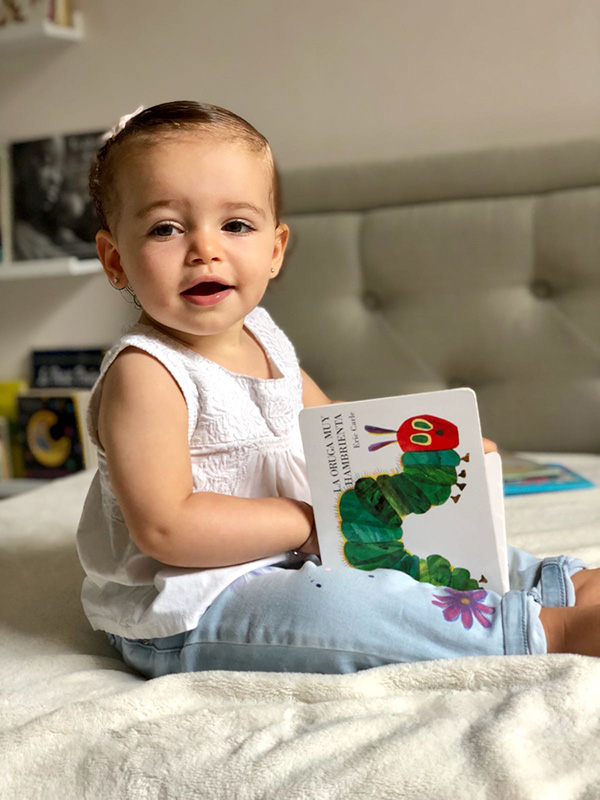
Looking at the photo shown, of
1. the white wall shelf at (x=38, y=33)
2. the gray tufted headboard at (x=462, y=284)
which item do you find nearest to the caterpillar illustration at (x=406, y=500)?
the gray tufted headboard at (x=462, y=284)

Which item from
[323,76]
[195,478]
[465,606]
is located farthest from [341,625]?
[323,76]

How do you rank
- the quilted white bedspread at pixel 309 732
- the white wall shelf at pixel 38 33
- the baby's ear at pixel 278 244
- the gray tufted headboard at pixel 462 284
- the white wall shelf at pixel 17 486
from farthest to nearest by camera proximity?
the white wall shelf at pixel 17 486 < the white wall shelf at pixel 38 33 < the gray tufted headboard at pixel 462 284 < the baby's ear at pixel 278 244 < the quilted white bedspread at pixel 309 732

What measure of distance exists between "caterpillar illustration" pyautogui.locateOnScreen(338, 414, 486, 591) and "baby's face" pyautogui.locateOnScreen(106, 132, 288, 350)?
0.21 meters

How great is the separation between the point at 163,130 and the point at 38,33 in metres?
→ 1.40

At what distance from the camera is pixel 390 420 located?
878mm

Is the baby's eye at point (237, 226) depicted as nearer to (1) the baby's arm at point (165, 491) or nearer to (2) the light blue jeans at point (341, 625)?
(1) the baby's arm at point (165, 491)

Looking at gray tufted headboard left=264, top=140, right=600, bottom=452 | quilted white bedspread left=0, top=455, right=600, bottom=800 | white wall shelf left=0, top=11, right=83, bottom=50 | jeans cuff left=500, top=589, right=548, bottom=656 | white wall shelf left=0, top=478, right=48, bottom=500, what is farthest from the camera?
white wall shelf left=0, top=478, right=48, bottom=500

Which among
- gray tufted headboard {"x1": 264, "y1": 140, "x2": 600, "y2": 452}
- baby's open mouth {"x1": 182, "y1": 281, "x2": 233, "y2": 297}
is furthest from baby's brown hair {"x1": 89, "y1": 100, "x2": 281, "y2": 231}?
gray tufted headboard {"x1": 264, "y1": 140, "x2": 600, "y2": 452}

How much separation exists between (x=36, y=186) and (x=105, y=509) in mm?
1452

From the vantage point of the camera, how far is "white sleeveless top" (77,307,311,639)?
854mm

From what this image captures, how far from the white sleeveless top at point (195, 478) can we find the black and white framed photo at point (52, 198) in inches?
50.9

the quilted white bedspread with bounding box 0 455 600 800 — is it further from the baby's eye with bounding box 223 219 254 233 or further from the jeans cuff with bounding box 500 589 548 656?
Result: the baby's eye with bounding box 223 219 254 233

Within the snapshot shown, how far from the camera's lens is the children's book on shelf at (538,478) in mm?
1430

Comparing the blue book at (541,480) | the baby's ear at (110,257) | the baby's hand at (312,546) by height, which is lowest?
the blue book at (541,480)
